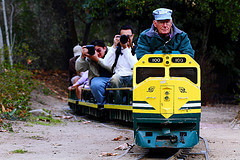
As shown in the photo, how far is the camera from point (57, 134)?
29.4 feet

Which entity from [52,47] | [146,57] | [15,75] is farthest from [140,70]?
[52,47]

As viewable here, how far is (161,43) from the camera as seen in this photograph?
276 inches

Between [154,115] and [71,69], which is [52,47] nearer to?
[71,69]

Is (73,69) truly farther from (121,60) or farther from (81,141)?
(81,141)

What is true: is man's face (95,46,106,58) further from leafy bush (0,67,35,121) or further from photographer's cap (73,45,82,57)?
photographer's cap (73,45,82,57)

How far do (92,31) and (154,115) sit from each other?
2385cm

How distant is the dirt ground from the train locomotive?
529 mm

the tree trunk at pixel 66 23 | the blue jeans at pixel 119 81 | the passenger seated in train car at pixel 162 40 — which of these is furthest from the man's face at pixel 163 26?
the tree trunk at pixel 66 23

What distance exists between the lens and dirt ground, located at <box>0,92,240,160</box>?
259 inches

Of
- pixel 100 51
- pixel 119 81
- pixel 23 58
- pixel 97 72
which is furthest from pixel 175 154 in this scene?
pixel 23 58

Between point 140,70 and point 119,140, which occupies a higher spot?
point 140,70

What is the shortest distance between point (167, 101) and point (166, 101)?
14mm

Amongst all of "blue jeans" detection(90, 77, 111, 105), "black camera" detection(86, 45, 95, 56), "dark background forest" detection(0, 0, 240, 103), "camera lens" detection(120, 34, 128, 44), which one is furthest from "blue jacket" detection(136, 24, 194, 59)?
"dark background forest" detection(0, 0, 240, 103)

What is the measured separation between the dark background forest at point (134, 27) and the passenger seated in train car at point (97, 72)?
5.34 metres
